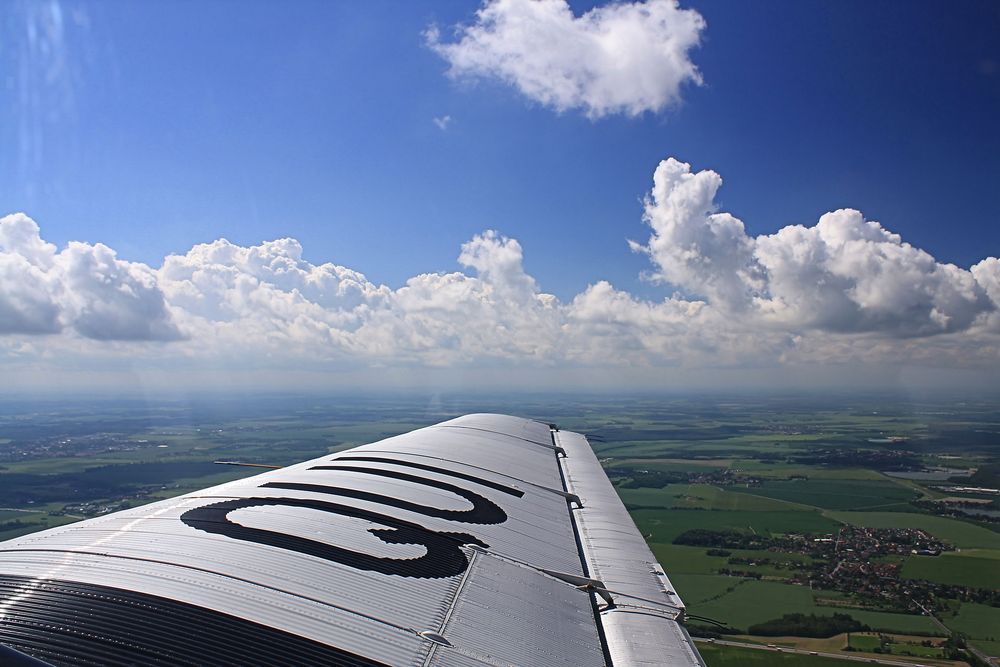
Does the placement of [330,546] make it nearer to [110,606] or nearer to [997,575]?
[110,606]

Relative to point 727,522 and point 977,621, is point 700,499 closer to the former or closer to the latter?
point 727,522

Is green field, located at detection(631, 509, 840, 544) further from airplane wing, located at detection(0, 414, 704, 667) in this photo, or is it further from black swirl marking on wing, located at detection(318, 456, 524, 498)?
airplane wing, located at detection(0, 414, 704, 667)

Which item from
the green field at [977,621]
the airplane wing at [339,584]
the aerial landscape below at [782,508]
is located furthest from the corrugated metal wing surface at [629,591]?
the green field at [977,621]

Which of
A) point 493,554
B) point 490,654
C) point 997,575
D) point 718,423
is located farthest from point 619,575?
point 718,423

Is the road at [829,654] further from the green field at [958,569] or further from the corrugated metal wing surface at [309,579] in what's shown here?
the corrugated metal wing surface at [309,579]

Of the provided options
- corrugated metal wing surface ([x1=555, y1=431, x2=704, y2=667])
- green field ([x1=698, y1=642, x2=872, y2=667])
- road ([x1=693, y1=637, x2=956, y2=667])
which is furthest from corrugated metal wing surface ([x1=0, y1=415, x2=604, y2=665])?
road ([x1=693, y1=637, x2=956, y2=667])
